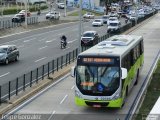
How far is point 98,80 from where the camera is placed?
21.2m

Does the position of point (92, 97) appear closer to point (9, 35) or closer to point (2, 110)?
point (2, 110)

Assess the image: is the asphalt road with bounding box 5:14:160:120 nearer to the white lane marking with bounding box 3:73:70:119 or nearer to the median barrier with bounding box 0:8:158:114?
the white lane marking with bounding box 3:73:70:119

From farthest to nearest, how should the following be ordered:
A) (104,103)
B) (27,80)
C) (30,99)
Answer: (27,80)
(30,99)
(104,103)

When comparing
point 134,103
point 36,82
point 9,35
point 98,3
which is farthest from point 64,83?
point 98,3

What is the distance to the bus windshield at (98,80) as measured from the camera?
21094mm

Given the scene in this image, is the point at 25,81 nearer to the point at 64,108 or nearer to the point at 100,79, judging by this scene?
Answer: the point at 64,108

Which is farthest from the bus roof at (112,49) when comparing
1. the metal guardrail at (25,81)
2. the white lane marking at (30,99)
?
the metal guardrail at (25,81)

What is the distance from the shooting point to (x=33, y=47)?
5103cm

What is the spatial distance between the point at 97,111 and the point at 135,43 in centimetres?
747

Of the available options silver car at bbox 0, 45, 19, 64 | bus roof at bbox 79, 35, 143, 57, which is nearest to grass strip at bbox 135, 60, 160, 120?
bus roof at bbox 79, 35, 143, 57

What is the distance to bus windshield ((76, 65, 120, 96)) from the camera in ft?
69.2

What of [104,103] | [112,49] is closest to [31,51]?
[112,49]

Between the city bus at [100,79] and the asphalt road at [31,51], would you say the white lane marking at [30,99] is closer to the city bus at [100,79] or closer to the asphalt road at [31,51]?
the city bus at [100,79]

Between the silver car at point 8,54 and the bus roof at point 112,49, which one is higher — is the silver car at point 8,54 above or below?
below
